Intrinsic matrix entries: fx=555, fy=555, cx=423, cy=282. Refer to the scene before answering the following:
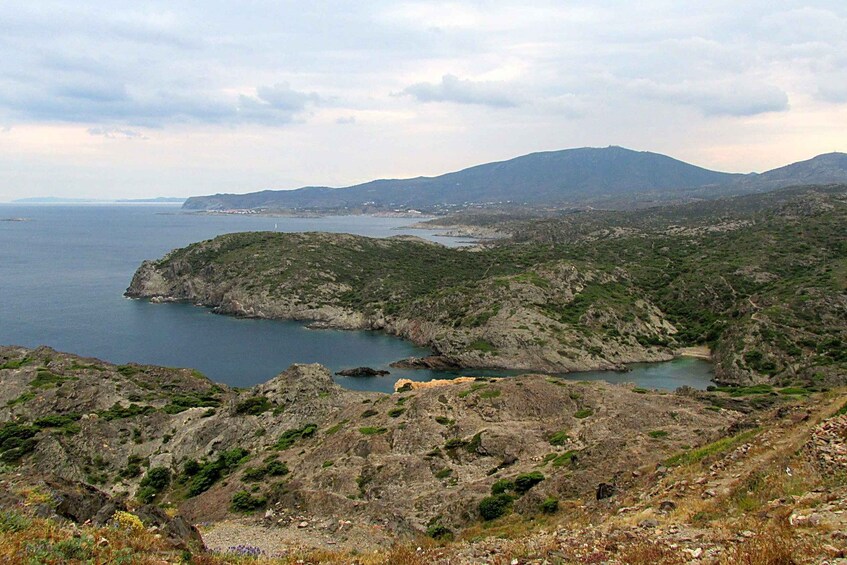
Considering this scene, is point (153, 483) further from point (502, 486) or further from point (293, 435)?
point (502, 486)

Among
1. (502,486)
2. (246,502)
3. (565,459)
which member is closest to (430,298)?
(246,502)

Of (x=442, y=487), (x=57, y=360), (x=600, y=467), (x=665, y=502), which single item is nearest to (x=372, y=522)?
(x=442, y=487)

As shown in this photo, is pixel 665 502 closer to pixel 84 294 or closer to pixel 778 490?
pixel 778 490

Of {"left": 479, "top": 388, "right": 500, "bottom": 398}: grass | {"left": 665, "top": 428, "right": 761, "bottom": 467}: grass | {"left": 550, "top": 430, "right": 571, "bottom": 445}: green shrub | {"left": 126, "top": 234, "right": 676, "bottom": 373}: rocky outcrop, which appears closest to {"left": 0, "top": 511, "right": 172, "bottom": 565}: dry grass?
{"left": 665, "top": 428, "right": 761, "bottom": 467}: grass

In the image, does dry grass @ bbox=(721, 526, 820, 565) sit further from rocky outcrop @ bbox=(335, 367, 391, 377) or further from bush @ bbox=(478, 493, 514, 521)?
rocky outcrop @ bbox=(335, 367, 391, 377)

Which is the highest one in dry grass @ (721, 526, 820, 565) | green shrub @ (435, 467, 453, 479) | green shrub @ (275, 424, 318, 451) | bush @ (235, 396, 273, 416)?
dry grass @ (721, 526, 820, 565)

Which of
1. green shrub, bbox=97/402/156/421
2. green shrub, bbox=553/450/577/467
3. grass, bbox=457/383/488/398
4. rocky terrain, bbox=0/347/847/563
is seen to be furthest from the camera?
green shrub, bbox=97/402/156/421
